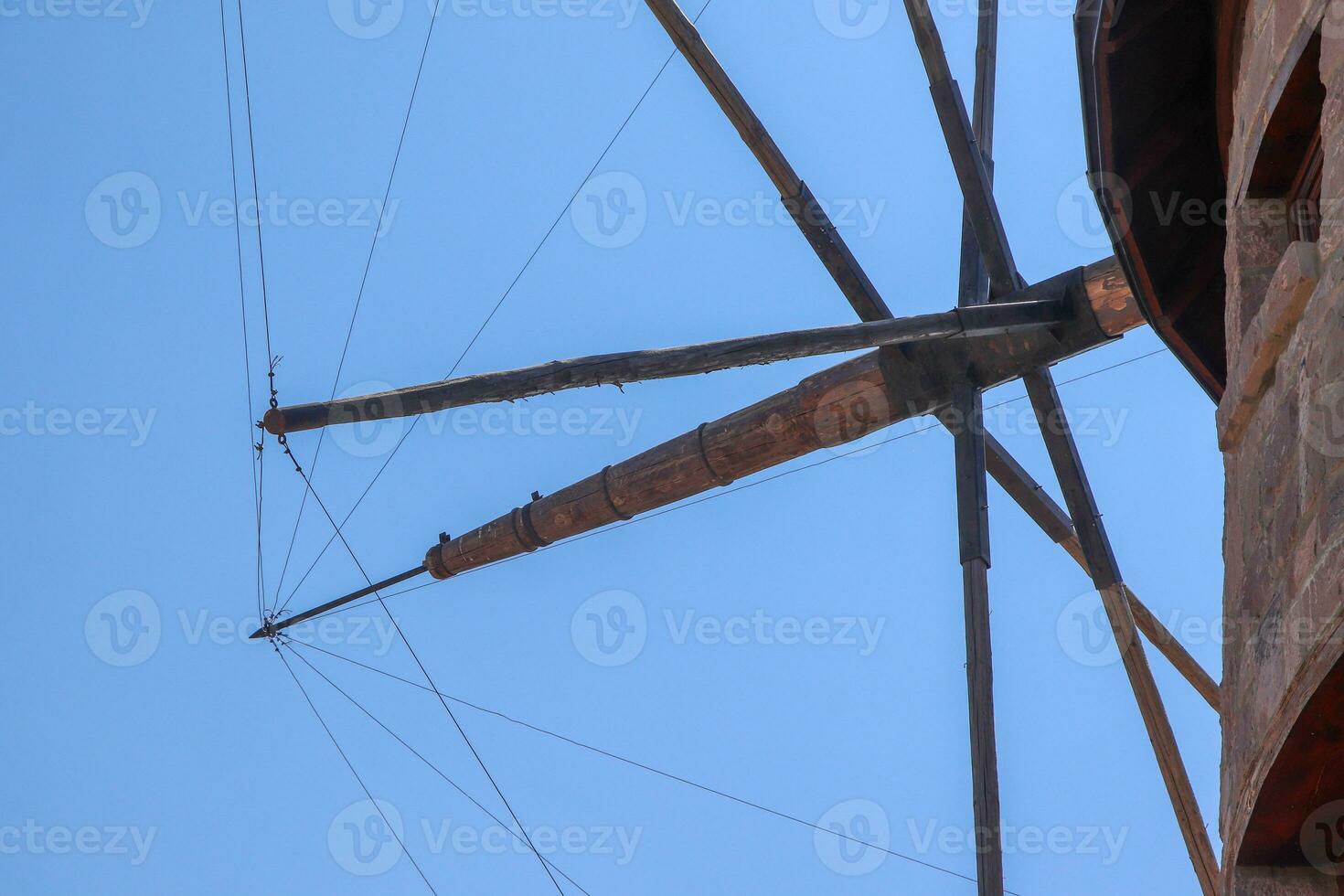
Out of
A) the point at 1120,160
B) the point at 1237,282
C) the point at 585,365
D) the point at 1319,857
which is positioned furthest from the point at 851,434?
the point at 1319,857

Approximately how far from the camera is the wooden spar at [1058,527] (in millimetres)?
9438

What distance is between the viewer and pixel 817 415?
29.2 ft

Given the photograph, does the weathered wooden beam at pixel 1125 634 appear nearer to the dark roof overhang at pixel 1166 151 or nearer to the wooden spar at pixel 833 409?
the wooden spar at pixel 833 409

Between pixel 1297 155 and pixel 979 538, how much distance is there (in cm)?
393

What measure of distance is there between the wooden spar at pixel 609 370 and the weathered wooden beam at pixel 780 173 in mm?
1289

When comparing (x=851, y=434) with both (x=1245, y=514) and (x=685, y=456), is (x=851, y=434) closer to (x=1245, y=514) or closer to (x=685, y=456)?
(x=685, y=456)

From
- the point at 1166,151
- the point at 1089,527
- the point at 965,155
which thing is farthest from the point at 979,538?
the point at 1166,151

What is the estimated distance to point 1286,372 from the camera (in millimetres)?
3752

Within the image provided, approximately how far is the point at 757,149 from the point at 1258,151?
5004mm

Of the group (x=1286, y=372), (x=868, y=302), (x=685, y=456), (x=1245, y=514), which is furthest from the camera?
(x=685, y=456)

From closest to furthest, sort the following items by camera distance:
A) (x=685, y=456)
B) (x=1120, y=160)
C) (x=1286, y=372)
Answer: (x=1286, y=372) → (x=1120, y=160) → (x=685, y=456)

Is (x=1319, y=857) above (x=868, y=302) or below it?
below

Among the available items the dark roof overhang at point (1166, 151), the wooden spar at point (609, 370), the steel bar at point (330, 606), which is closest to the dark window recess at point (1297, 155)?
the dark roof overhang at point (1166, 151)

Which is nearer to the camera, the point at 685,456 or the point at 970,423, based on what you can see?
the point at 970,423
